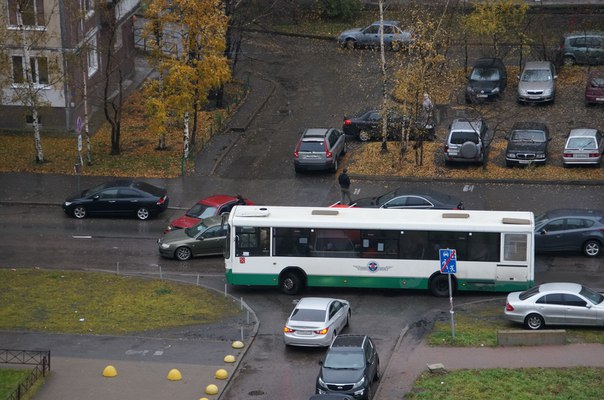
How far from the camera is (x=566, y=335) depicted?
2970 centimetres

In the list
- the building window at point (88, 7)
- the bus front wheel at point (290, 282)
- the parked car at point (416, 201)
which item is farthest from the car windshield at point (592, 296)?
the building window at point (88, 7)

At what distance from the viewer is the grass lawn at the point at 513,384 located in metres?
25.5

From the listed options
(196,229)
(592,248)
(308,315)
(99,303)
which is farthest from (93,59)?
(308,315)

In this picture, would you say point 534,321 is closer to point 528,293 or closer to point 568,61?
point 528,293

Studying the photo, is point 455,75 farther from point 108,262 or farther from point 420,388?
point 420,388

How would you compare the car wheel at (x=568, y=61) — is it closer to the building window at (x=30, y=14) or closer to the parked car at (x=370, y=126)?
the parked car at (x=370, y=126)

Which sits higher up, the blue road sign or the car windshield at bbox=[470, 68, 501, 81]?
the car windshield at bbox=[470, 68, 501, 81]

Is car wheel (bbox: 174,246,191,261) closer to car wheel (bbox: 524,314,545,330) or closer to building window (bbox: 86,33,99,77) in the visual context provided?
car wheel (bbox: 524,314,545,330)

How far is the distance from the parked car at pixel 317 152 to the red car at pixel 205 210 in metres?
5.64

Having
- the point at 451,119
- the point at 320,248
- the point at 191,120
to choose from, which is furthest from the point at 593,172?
the point at 191,120

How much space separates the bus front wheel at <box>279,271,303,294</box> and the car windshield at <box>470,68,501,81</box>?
20.8 m

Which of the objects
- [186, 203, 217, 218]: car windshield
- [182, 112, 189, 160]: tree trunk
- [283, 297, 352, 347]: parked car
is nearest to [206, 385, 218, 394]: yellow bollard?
[283, 297, 352, 347]: parked car

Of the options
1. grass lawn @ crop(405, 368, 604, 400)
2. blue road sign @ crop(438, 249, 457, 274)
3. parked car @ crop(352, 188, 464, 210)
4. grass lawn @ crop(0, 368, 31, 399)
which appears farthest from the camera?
parked car @ crop(352, 188, 464, 210)

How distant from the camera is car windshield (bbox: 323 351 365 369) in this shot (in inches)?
1014
